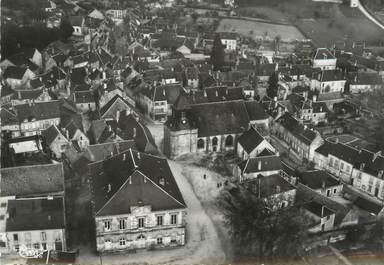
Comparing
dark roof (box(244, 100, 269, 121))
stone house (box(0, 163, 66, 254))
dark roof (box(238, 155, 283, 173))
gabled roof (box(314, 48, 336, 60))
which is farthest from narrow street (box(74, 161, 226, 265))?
gabled roof (box(314, 48, 336, 60))

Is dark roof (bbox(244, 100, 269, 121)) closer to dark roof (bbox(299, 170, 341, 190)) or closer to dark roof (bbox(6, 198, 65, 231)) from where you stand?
dark roof (bbox(299, 170, 341, 190))

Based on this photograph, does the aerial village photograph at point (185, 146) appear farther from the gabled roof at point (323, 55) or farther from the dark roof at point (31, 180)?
the gabled roof at point (323, 55)

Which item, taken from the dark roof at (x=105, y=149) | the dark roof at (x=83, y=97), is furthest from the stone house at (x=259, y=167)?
the dark roof at (x=83, y=97)

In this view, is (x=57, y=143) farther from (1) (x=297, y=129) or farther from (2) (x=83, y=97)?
(1) (x=297, y=129)

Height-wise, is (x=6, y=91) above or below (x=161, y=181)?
above

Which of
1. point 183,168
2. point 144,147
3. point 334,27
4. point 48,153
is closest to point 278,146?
point 183,168

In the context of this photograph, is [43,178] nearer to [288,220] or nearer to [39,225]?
[39,225]

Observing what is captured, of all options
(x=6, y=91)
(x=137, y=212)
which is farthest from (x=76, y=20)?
(x=137, y=212)
